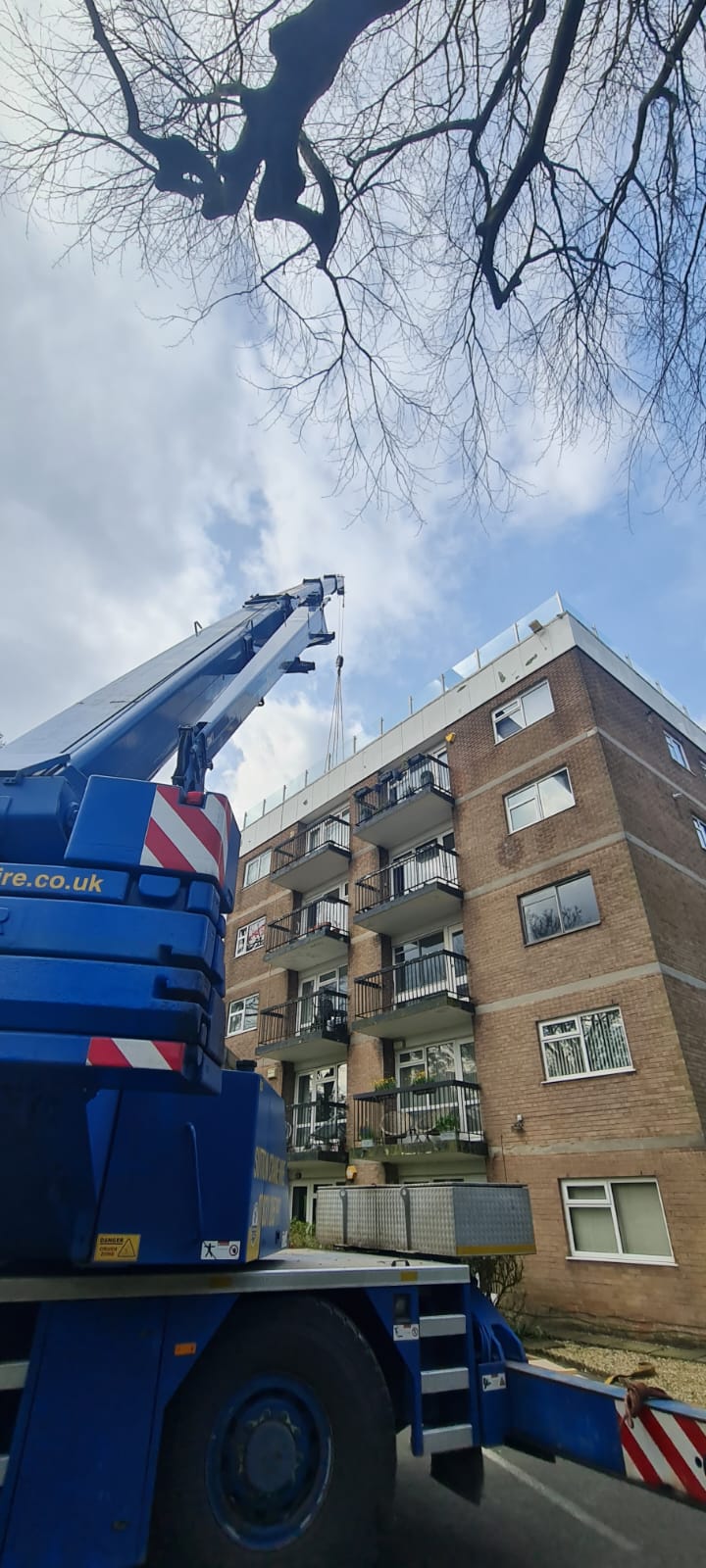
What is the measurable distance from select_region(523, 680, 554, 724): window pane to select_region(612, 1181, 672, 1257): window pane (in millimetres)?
9705

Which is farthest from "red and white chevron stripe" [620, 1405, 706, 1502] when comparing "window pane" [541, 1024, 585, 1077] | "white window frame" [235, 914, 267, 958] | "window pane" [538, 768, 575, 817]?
"white window frame" [235, 914, 267, 958]

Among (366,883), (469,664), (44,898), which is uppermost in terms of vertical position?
(469,664)

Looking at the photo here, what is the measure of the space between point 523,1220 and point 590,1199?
25.3 feet

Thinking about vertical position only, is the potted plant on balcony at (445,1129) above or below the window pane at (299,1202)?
above

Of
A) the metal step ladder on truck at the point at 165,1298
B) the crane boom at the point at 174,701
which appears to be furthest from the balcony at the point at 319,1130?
the metal step ladder on truck at the point at 165,1298

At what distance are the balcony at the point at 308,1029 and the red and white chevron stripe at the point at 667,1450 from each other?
1549 cm

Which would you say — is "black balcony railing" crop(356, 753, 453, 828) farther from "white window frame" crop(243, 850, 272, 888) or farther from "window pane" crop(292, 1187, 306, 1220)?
"window pane" crop(292, 1187, 306, 1220)

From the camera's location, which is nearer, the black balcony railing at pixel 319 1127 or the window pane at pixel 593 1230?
the window pane at pixel 593 1230

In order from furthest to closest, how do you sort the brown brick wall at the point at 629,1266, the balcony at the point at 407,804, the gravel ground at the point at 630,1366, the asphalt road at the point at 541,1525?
the balcony at the point at 407,804, the brown brick wall at the point at 629,1266, the gravel ground at the point at 630,1366, the asphalt road at the point at 541,1525

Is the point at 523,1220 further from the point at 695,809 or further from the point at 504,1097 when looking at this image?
the point at 695,809

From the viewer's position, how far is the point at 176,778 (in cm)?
435

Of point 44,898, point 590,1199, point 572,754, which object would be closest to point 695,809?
point 572,754

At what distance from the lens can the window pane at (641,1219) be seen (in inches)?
424

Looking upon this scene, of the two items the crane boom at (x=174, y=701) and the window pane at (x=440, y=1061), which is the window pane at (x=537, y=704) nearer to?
the window pane at (x=440, y=1061)
